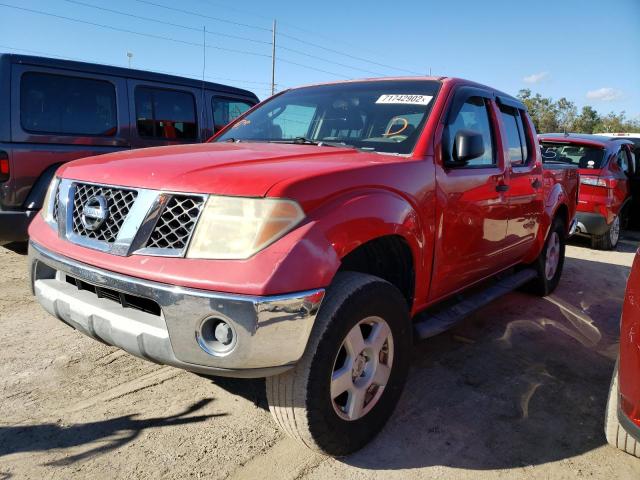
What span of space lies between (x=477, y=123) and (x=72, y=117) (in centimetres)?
395

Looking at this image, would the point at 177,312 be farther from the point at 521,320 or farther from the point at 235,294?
the point at 521,320

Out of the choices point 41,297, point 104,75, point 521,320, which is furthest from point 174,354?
point 104,75

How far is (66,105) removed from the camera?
4.89 m

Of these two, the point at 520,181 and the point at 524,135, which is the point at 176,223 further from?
the point at 524,135

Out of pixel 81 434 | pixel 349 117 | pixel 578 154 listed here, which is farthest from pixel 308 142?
pixel 578 154

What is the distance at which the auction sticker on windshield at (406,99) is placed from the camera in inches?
113

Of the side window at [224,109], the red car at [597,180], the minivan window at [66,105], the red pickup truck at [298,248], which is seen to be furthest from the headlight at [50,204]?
the red car at [597,180]

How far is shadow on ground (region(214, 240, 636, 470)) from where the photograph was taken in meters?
2.33

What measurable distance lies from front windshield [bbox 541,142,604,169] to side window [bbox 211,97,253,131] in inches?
181

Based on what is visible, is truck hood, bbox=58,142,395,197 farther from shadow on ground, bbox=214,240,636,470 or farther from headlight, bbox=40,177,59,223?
shadow on ground, bbox=214,240,636,470

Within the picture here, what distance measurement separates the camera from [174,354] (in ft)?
6.02

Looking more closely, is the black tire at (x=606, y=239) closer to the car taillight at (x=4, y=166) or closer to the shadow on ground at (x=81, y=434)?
the shadow on ground at (x=81, y=434)

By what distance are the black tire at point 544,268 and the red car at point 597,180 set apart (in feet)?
8.42

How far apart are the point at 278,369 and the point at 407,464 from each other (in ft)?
2.82
